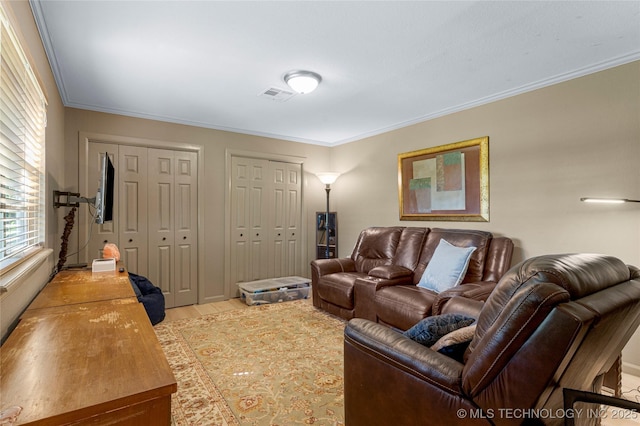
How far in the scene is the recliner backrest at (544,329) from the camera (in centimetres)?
Answer: 93

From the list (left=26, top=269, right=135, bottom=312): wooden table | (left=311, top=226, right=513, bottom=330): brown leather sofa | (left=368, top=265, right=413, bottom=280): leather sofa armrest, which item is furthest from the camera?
(left=368, top=265, right=413, bottom=280): leather sofa armrest

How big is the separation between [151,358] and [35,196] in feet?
5.27

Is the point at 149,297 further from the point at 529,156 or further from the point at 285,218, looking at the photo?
the point at 529,156

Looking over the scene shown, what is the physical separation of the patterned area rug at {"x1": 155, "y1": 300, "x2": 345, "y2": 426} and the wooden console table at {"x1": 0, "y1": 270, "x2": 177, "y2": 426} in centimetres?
90

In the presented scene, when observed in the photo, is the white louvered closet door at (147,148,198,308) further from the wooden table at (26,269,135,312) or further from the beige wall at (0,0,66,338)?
the wooden table at (26,269,135,312)

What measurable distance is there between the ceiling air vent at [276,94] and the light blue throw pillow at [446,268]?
7.10 ft

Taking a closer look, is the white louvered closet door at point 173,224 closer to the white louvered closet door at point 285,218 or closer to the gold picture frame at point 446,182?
the white louvered closet door at point 285,218

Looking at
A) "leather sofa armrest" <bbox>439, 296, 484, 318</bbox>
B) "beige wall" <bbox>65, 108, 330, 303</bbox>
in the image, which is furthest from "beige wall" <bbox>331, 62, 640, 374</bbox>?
"beige wall" <bbox>65, 108, 330, 303</bbox>

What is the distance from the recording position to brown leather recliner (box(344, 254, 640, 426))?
944 millimetres

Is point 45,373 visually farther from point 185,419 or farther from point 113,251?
point 113,251

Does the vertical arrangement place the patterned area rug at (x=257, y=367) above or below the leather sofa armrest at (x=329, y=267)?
below

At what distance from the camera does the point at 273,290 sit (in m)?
4.29

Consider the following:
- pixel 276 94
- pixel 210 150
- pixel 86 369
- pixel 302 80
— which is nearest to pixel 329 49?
pixel 302 80

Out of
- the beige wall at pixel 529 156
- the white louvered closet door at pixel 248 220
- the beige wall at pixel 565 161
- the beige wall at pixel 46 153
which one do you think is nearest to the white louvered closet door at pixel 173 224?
the beige wall at pixel 529 156
